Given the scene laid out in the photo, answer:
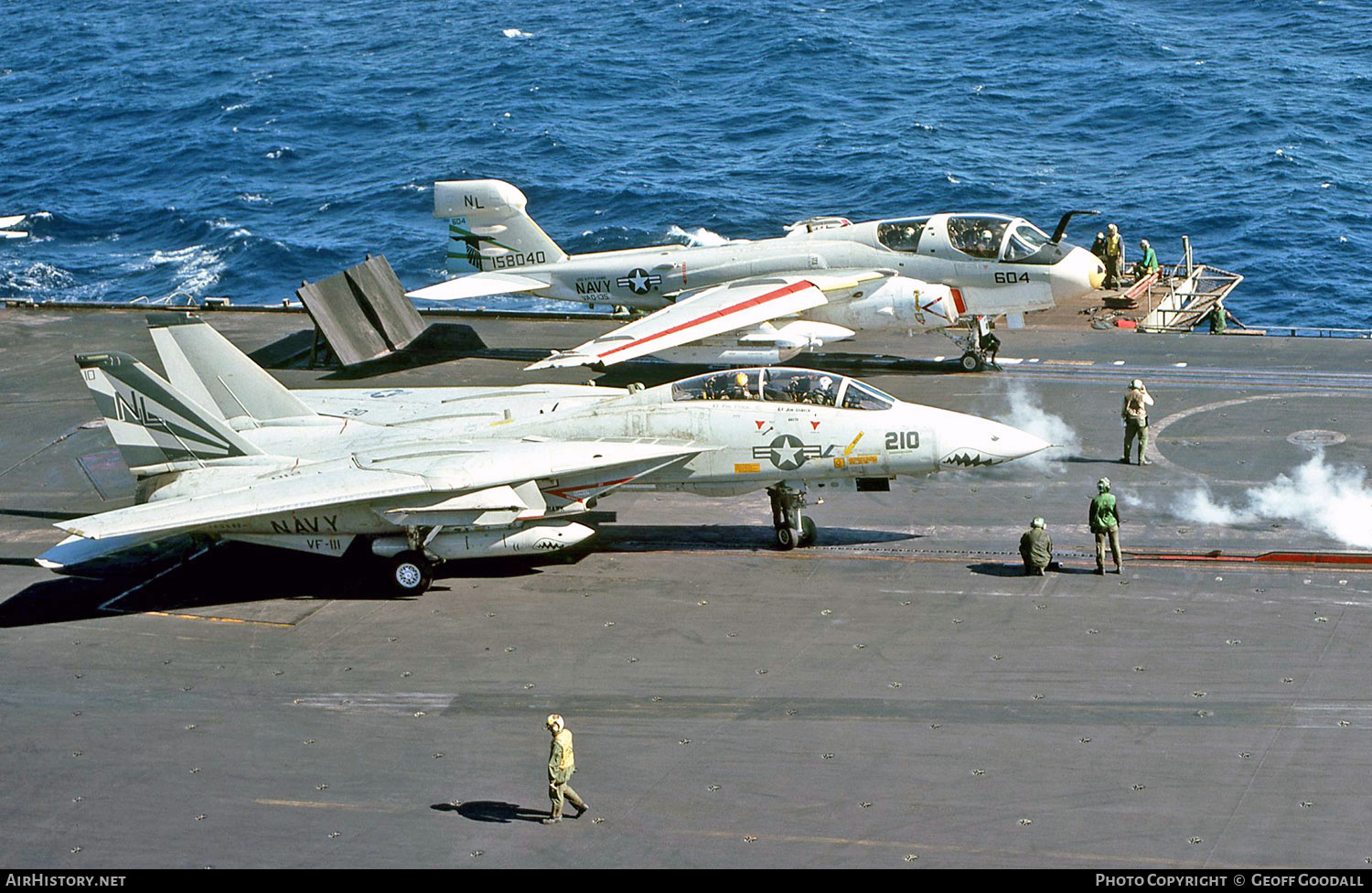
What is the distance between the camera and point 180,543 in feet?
92.6

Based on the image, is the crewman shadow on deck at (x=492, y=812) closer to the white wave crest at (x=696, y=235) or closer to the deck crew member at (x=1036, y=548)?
the deck crew member at (x=1036, y=548)

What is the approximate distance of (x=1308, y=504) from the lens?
27.8 metres

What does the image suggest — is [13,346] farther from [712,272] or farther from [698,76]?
[698,76]

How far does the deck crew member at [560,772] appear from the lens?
17641 mm

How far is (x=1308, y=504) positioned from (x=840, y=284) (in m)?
13.6

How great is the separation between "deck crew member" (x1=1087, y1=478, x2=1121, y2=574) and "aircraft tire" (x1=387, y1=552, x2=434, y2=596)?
11.7 m

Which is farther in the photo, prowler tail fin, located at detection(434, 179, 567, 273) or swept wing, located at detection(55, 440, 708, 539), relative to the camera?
prowler tail fin, located at detection(434, 179, 567, 273)

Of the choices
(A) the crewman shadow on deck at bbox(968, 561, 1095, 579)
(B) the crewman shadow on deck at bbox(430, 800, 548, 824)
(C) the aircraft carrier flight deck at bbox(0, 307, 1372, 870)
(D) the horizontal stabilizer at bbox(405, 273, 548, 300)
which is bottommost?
(A) the crewman shadow on deck at bbox(968, 561, 1095, 579)

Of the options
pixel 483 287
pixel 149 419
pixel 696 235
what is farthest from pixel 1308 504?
pixel 696 235

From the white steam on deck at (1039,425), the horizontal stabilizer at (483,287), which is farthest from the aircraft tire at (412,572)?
the horizontal stabilizer at (483,287)

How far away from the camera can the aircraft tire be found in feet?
82.7

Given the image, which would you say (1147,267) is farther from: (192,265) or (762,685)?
(192,265)

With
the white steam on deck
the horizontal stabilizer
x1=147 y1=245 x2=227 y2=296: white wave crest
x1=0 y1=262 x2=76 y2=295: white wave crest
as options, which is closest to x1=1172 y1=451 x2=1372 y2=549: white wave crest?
the white steam on deck

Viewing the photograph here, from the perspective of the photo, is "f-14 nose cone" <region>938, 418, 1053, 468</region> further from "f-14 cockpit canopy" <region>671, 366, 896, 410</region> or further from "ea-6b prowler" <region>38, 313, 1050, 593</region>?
"f-14 cockpit canopy" <region>671, 366, 896, 410</region>
